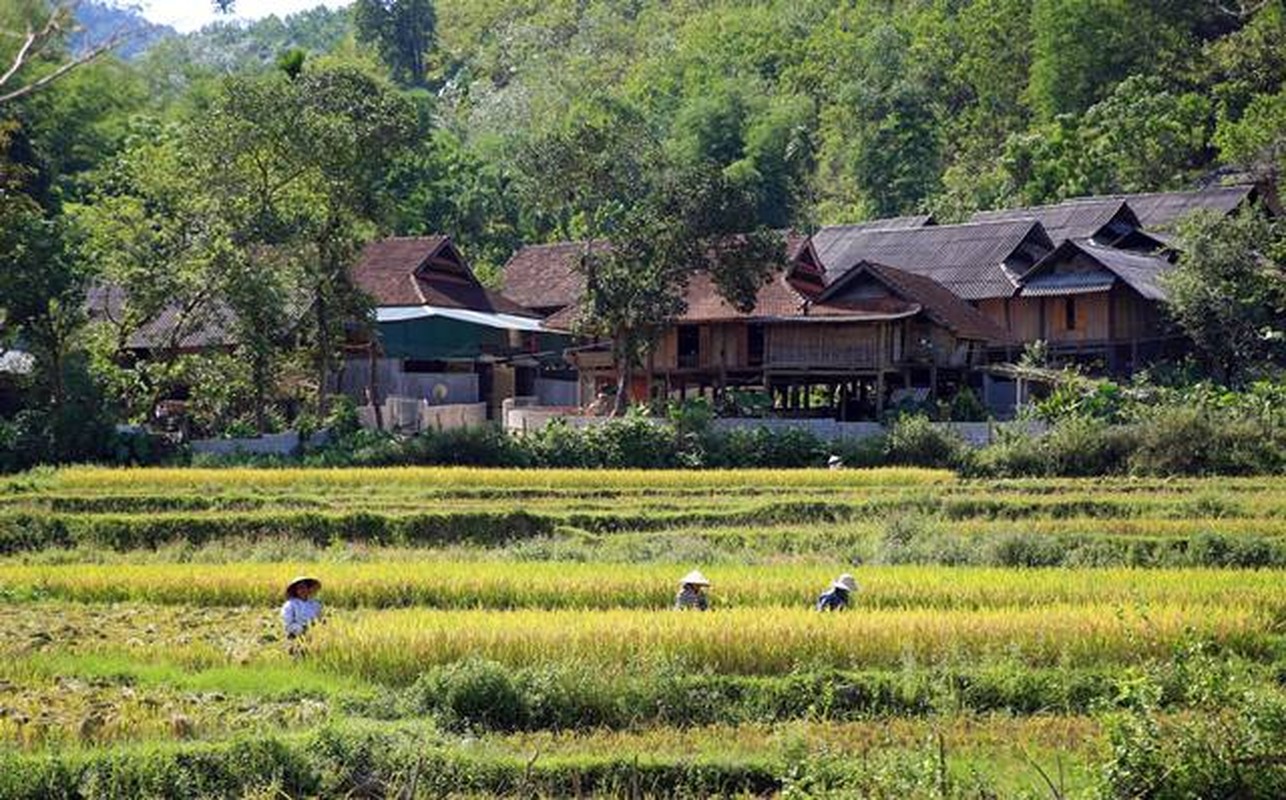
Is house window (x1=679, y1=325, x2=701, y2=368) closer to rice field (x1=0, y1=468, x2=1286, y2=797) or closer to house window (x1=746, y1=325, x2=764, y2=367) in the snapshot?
house window (x1=746, y1=325, x2=764, y2=367)

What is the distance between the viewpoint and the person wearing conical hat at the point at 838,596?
16.4m

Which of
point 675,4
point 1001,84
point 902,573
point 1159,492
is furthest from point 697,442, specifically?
point 675,4

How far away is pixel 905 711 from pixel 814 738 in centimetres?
169

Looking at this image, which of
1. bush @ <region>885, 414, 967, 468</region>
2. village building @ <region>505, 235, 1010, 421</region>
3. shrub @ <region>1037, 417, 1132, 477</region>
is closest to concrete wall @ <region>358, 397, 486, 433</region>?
village building @ <region>505, 235, 1010, 421</region>

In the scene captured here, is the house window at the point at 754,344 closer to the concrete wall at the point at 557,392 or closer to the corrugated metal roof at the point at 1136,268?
the concrete wall at the point at 557,392

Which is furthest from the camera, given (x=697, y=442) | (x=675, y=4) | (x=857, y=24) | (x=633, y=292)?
(x=675, y=4)

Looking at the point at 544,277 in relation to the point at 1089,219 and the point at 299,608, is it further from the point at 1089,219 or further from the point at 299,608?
the point at 299,608

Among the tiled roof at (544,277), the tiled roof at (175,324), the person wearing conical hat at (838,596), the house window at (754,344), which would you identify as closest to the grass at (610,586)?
the person wearing conical hat at (838,596)

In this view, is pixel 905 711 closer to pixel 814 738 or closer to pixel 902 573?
pixel 814 738

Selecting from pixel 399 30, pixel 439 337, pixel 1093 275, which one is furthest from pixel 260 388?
pixel 399 30

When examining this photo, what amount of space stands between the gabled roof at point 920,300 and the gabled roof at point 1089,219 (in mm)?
6941

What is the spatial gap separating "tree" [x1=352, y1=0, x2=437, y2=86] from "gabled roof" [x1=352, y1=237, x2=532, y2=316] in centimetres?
5102

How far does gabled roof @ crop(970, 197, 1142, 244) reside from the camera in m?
46.6

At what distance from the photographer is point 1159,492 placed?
2783 centimetres
